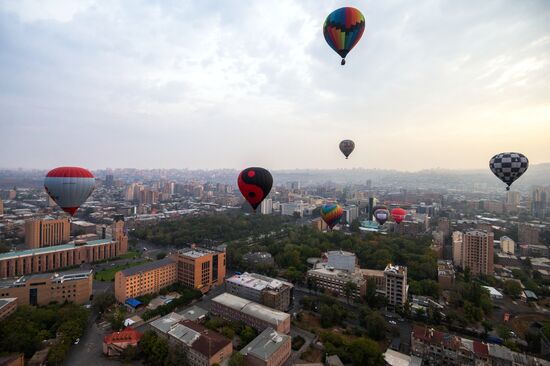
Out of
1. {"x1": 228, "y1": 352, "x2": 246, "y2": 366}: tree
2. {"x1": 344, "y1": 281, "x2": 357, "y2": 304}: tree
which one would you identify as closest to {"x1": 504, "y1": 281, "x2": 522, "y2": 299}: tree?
{"x1": 344, "y1": 281, "x2": 357, "y2": 304}: tree

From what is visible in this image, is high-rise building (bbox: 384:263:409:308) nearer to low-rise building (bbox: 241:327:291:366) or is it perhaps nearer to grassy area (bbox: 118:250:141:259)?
low-rise building (bbox: 241:327:291:366)

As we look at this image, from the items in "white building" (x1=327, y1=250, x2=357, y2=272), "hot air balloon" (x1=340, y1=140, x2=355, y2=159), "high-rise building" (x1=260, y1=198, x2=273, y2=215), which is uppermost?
"hot air balloon" (x1=340, y1=140, x2=355, y2=159)

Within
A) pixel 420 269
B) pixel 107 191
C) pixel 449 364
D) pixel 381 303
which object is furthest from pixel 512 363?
pixel 107 191

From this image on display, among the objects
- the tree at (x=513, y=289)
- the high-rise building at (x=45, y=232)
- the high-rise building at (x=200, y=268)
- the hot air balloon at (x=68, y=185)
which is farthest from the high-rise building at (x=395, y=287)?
the high-rise building at (x=45, y=232)

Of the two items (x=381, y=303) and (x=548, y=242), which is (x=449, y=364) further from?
(x=548, y=242)

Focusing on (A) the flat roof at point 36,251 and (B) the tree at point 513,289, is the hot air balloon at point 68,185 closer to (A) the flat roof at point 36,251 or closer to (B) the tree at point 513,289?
(A) the flat roof at point 36,251

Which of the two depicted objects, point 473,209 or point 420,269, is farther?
point 473,209
